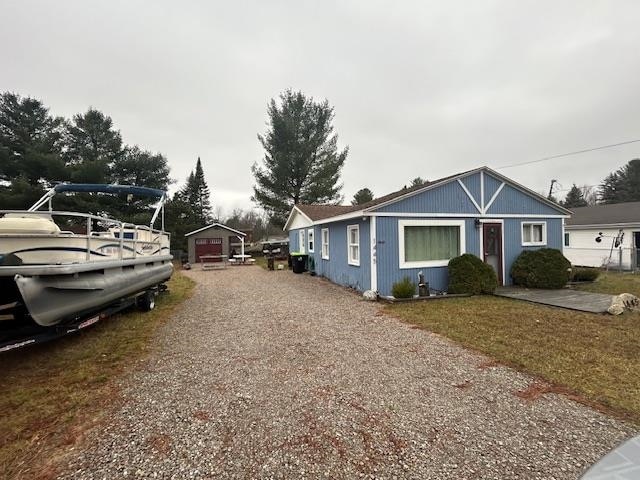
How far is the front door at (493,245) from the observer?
1015 cm

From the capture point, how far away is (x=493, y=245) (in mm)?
10344

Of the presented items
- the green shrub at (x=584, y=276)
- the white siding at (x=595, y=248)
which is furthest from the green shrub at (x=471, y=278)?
the white siding at (x=595, y=248)

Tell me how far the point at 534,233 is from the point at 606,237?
10508 mm

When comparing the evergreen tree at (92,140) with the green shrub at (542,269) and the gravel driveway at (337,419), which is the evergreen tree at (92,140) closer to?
the gravel driveway at (337,419)

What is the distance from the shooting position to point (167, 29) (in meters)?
9.40

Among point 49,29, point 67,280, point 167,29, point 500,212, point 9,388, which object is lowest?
point 9,388

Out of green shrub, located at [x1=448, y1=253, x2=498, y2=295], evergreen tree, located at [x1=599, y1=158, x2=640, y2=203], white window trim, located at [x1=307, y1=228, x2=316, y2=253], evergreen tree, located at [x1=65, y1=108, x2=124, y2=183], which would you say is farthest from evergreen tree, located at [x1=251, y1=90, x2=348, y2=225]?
evergreen tree, located at [x1=599, y1=158, x2=640, y2=203]

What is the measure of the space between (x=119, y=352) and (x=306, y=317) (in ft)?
11.3

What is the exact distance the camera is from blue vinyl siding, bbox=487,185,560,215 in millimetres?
10320

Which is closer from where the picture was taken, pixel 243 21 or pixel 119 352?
pixel 119 352

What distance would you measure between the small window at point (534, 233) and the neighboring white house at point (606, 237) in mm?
8298

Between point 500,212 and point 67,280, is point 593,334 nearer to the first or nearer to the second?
point 500,212

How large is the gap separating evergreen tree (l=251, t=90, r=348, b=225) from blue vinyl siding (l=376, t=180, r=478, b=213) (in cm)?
1752

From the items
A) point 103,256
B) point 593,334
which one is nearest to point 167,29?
point 103,256
